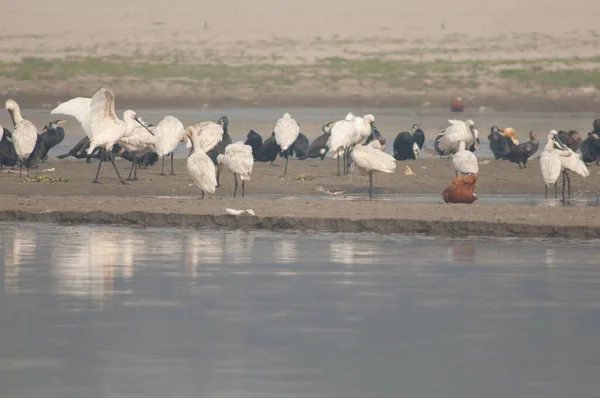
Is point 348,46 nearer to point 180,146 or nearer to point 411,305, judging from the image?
point 180,146

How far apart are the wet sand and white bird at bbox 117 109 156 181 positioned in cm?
60

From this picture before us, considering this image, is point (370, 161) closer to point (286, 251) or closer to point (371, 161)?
point (371, 161)

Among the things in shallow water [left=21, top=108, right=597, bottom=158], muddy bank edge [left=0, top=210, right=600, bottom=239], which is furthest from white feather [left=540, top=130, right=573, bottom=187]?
shallow water [left=21, top=108, right=597, bottom=158]

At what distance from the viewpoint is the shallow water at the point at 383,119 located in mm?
44903

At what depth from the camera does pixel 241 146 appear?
2441 cm

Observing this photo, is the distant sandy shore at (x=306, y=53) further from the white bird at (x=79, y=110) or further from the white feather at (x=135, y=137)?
the white feather at (x=135, y=137)

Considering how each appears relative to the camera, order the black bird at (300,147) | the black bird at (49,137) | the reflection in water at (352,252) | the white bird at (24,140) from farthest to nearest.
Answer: the black bird at (300,147) < the black bird at (49,137) < the white bird at (24,140) < the reflection in water at (352,252)

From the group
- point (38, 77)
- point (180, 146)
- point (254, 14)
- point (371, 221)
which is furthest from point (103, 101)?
point (254, 14)

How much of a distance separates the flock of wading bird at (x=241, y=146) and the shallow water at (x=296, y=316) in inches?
175

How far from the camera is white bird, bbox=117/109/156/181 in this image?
90.5 ft

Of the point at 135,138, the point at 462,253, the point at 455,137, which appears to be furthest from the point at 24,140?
the point at 462,253

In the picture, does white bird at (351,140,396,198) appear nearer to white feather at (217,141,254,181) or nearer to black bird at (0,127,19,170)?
white feather at (217,141,254,181)

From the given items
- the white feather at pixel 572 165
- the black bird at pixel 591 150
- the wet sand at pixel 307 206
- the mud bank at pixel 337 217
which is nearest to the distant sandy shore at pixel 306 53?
the black bird at pixel 591 150

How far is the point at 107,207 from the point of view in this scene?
21953 mm
